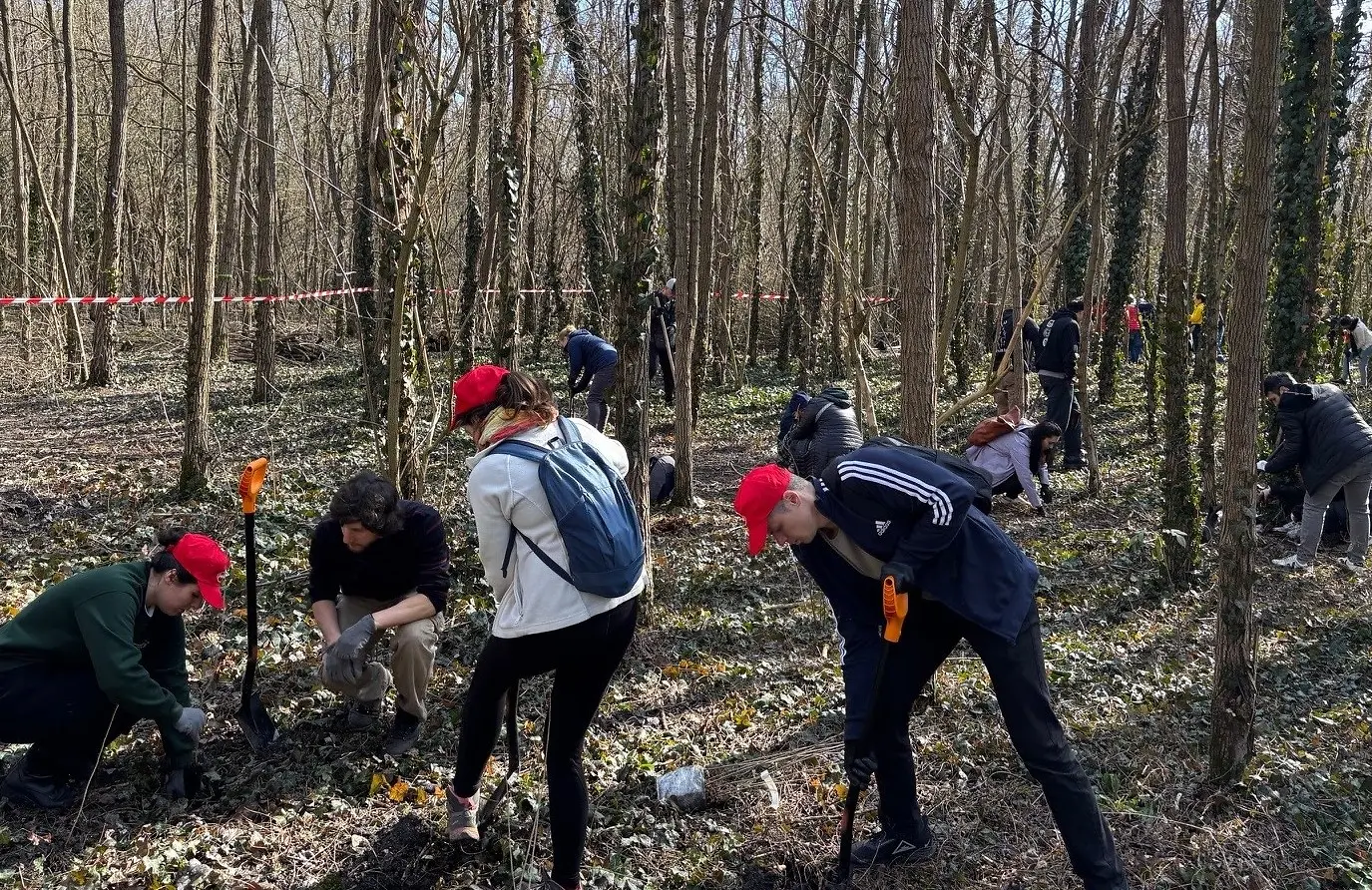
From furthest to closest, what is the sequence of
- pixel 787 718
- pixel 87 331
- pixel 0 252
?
pixel 0 252
pixel 87 331
pixel 787 718

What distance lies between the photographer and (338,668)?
370 centimetres

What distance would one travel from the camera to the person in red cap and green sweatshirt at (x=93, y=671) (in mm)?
3525

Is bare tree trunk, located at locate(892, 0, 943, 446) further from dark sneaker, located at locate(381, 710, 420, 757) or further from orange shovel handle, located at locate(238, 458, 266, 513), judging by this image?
orange shovel handle, located at locate(238, 458, 266, 513)

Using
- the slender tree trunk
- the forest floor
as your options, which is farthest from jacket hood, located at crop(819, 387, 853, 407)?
the slender tree trunk

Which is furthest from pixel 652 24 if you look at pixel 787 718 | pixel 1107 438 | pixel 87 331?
pixel 87 331

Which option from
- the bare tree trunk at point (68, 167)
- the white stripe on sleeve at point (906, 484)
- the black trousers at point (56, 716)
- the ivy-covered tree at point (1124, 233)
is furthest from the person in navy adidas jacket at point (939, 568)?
the bare tree trunk at point (68, 167)

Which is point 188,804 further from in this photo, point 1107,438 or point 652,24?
point 1107,438

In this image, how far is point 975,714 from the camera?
4.53 m

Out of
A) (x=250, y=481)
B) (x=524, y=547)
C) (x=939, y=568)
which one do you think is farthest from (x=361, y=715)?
(x=939, y=568)

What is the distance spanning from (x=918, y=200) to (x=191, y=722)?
3.81m

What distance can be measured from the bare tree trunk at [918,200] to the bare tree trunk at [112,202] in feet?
34.0

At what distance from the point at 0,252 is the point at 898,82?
2047cm

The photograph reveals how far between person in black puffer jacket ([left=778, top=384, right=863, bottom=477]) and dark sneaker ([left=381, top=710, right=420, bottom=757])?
4.12 m

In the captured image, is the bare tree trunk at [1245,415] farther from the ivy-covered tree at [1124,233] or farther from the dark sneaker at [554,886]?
the ivy-covered tree at [1124,233]
